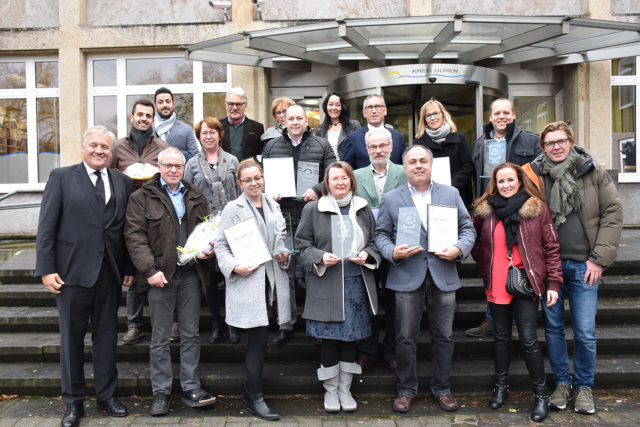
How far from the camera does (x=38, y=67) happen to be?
31.3ft

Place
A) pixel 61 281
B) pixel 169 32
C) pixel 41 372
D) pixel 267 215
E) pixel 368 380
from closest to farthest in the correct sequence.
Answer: pixel 61 281, pixel 267 215, pixel 368 380, pixel 41 372, pixel 169 32

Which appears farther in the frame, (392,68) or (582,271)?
(392,68)

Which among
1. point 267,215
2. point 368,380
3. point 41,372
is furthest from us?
point 41,372

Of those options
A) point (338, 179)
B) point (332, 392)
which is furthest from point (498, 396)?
point (338, 179)

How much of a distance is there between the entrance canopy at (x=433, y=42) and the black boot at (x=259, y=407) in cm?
479

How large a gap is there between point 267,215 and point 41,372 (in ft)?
8.82

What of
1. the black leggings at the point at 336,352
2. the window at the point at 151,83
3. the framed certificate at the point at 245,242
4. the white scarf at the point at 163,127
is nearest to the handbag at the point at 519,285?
the black leggings at the point at 336,352

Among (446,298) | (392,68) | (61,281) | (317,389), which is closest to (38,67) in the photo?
(392,68)

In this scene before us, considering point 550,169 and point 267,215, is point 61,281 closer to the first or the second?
point 267,215

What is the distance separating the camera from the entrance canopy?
6191 millimetres

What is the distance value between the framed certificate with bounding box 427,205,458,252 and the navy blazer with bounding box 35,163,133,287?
246 centimetres

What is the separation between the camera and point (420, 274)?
3.53 meters

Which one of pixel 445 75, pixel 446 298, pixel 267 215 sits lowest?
pixel 446 298

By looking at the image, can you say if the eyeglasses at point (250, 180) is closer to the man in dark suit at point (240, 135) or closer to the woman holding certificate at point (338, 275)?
the woman holding certificate at point (338, 275)
